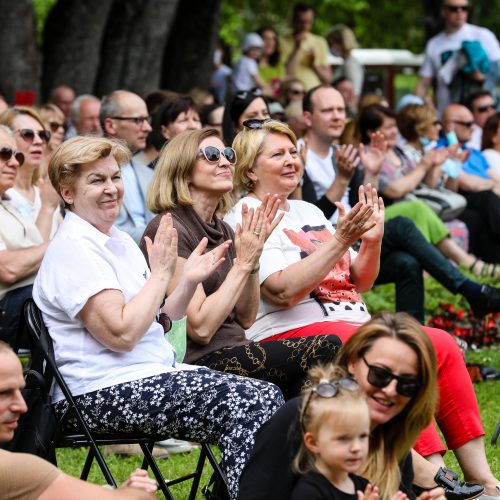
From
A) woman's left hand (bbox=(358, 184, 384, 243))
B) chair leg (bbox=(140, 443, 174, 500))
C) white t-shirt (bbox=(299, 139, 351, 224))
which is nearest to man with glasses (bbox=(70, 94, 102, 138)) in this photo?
white t-shirt (bbox=(299, 139, 351, 224))

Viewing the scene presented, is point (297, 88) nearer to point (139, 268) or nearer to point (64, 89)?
point (64, 89)

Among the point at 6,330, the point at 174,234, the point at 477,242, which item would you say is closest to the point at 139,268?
the point at 174,234

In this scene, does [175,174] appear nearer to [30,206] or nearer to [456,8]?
[30,206]

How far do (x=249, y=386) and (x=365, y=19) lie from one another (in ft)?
98.5

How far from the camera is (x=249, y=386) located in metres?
4.82

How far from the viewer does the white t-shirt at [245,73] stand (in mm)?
15766

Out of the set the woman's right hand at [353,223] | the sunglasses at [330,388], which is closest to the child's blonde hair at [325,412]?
the sunglasses at [330,388]

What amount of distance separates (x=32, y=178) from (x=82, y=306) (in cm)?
324

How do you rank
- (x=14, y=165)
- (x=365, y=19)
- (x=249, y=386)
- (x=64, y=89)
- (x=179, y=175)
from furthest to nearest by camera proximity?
1. (x=365, y=19)
2. (x=64, y=89)
3. (x=14, y=165)
4. (x=179, y=175)
5. (x=249, y=386)

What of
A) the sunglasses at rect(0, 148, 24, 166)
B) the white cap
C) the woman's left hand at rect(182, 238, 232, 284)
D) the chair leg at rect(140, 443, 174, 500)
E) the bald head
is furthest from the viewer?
the white cap

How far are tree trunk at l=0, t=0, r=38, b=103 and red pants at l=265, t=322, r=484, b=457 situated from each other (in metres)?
8.53

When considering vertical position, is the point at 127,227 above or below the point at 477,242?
above

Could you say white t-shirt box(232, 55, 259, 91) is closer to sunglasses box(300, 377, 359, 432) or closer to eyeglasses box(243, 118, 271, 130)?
eyeglasses box(243, 118, 271, 130)

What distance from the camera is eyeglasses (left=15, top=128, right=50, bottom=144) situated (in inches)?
303
